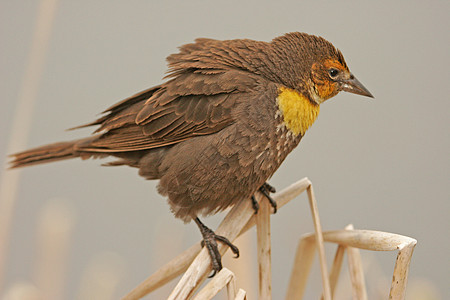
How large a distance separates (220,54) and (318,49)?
441 mm

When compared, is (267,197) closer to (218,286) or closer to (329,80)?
(329,80)

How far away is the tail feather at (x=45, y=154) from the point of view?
3002 millimetres

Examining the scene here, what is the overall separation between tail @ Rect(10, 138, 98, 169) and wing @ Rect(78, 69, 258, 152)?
5.8 inches

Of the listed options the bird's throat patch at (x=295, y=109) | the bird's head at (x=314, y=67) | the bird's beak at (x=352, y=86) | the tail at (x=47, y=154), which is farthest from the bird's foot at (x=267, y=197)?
the tail at (x=47, y=154)

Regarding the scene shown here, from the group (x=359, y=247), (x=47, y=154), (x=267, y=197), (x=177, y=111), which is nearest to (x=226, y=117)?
(x=177, y=111)

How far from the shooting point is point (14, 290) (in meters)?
2.45

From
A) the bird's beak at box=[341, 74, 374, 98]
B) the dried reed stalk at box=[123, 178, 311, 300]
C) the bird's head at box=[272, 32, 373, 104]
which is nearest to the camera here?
the dried reed stalk at box=[123, 178, 311, 300]

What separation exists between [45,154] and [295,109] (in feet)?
4.27

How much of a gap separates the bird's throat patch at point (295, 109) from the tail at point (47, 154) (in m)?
1.02

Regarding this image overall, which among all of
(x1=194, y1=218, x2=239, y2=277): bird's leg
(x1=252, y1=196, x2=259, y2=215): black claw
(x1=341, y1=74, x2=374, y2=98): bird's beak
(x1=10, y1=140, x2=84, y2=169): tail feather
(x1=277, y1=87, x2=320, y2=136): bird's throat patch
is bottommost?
(x1=194, y1=218, x2=239, y2=277): bird's leg

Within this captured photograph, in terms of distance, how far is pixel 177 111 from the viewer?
268 cm

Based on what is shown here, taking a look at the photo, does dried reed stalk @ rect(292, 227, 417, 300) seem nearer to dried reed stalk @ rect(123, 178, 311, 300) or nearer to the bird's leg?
dried reed stalk @ rect(123, 178, 311, 300)

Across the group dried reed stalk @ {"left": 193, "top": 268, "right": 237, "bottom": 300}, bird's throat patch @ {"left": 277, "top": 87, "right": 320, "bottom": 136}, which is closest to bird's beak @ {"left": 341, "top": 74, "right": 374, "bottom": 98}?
bird's throat patch @ {"left": 277, "top": 87, "right": 320, "bottom": 136}

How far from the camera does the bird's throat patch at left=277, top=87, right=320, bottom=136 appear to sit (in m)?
2.58
